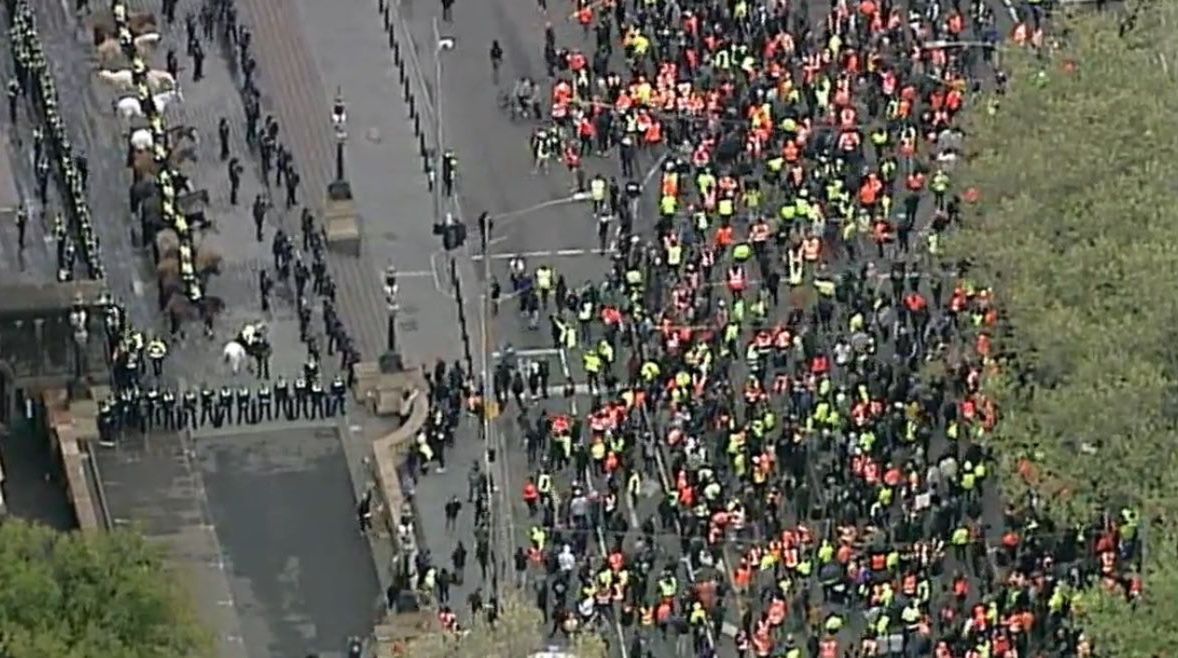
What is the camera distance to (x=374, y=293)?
13950cm

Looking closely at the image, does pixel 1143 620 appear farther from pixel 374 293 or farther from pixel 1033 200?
pixel 374 293

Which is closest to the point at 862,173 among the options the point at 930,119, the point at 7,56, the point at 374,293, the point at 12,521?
the point at 930,119

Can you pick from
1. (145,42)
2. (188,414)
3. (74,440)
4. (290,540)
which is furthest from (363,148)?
(290,540)

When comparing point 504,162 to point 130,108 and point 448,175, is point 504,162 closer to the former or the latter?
point 448,175

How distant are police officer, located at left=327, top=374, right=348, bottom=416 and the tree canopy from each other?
48.3ft

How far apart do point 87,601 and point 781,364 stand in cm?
2634

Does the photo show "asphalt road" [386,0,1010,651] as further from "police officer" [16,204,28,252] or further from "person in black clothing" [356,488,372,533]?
"police officer" [16,204,28,252]

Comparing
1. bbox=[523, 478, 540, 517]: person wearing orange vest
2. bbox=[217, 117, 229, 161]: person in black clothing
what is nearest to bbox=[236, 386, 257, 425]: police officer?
bbox=[523, 478, 540, 517]: person wearing orange vest

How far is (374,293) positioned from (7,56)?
13187 millimetres

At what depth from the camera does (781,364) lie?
13350 cm

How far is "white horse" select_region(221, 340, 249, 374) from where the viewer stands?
5315 inches

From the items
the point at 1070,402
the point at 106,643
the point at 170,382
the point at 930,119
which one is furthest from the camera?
the point at 930,119

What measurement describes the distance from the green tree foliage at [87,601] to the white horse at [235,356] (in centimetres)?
2070

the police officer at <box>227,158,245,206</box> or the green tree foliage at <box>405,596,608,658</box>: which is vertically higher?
the police officer at <box>227,158,245,206</box>
